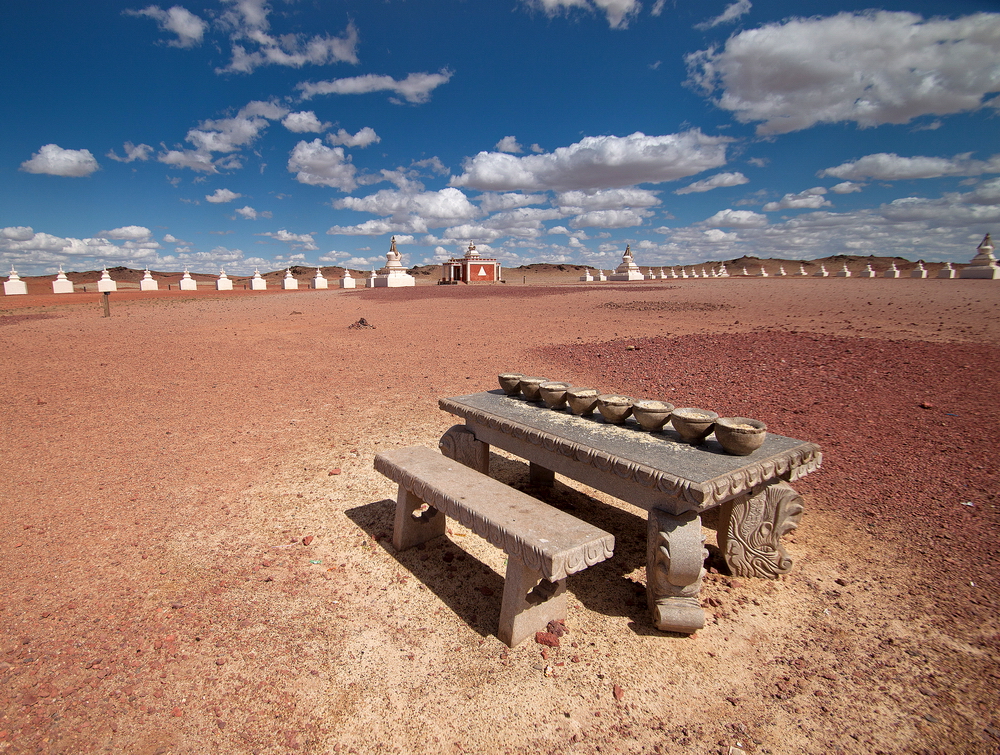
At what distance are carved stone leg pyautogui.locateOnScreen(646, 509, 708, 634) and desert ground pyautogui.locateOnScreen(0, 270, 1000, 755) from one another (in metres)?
0.12

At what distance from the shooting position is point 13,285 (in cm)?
3050

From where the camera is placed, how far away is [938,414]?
544 centimetres

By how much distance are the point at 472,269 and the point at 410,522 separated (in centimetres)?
4399

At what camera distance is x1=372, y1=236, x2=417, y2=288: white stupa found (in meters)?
36.9

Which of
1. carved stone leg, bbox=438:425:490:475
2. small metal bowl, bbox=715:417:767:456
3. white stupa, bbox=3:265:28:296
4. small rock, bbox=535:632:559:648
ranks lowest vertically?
small rock, bbox=535:632:559:648

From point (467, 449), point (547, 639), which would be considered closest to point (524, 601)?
point (547, 639)

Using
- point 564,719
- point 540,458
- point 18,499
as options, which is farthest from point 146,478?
point 564,719

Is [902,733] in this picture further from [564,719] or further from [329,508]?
[329,508]

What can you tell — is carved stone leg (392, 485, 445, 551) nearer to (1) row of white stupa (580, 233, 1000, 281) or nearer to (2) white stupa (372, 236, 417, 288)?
(2) white stupa (372, 236, 417, 288)

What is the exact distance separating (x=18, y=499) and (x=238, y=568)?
222 cm

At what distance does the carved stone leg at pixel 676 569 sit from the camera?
2.57m

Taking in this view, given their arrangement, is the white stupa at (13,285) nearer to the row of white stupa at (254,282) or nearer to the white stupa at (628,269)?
the row of white stupa at (254,282)

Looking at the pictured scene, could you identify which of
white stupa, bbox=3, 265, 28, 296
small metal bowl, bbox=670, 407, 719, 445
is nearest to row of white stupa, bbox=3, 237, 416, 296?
white stupa, bbox=3, 265, 28, 296

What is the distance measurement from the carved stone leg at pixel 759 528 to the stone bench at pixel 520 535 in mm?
Answer: 1111
